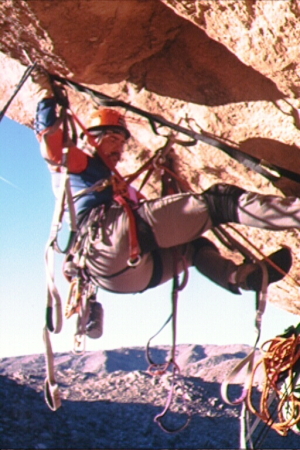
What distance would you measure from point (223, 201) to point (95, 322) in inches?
50.6

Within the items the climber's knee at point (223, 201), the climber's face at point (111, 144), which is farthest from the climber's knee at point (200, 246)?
the climber's face at point (111, 144)

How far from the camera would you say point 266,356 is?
3176mm

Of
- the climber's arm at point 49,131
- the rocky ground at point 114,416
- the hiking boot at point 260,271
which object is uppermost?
the climber's arm at point 49,131

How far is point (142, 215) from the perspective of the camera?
2.78 metres

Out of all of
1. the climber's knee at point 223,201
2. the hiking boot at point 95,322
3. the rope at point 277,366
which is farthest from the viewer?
the hiking boot at point 95,322

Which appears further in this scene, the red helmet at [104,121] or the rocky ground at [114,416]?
the rocky ground at [114,416]

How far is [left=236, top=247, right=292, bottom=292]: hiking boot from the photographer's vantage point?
9.75ft

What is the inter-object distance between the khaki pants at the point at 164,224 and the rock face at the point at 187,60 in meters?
0.79

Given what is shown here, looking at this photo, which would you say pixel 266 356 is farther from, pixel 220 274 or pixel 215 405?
pixel 215 405

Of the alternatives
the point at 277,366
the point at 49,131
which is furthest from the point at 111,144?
the point at 277,366

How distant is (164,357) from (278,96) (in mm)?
41903

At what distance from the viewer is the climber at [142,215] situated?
2.66 meters

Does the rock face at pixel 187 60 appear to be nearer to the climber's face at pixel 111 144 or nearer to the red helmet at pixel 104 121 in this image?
the red helmet at pixel 104 121

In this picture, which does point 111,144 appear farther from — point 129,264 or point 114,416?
point 114,416
